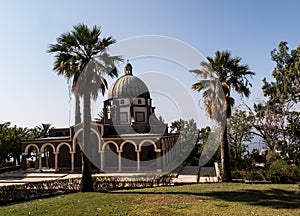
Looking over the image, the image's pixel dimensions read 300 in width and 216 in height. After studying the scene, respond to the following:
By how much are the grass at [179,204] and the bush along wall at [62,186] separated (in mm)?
2255

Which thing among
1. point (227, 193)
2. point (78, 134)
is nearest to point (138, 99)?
point (78, 134)

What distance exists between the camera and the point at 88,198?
13617mm

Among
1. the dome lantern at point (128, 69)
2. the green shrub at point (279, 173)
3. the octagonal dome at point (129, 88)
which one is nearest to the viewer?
the green shrub at point (279, 173)

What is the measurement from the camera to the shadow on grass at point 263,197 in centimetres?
1150

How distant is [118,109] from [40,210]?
2527 cm

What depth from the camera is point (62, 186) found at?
17500 mm

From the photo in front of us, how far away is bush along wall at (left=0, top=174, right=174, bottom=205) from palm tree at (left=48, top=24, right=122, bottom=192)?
1.83 metres

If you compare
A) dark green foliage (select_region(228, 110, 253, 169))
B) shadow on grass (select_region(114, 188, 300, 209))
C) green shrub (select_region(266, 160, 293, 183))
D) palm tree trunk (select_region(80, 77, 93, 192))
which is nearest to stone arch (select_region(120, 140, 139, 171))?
dark green foliage (select_region(228, 110, 253, 169))

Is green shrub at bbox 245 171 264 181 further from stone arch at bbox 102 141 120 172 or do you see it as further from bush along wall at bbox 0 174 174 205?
stone arch at bbox 102 141 120 172

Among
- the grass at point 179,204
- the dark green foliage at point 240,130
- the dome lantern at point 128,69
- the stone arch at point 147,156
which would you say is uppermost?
the dome lantern at point 128,69

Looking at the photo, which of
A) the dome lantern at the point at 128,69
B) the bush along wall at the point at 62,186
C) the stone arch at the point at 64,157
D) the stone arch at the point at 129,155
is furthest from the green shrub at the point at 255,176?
the dome lantern at the point at 128,69

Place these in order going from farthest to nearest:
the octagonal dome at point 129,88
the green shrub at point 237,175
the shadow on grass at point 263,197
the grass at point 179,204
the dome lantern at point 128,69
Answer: the dome lantern at point 128,69 → the octagonal dome at point 129,88 → the green shrub at point 237,175 → the shadow on grass at point 263,197 → the grass at point 179,204

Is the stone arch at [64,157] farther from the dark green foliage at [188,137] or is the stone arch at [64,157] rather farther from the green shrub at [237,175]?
the green shrub at [237,175]

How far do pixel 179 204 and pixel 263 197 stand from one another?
4.44m
